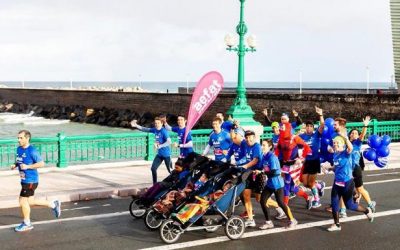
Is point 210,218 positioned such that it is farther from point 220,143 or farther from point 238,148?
point 220,143

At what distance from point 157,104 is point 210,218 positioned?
45.0 m

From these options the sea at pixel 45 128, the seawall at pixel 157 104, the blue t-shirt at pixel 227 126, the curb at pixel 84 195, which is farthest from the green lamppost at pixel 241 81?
the sea at pixel 45 128

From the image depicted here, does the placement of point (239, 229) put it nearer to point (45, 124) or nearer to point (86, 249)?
point (86, 249)

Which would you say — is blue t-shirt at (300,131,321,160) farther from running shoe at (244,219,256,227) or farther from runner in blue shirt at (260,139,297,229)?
running shoe at (244,219,256,227)

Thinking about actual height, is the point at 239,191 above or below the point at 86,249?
above

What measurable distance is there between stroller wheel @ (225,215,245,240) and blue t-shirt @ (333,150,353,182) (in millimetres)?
1667

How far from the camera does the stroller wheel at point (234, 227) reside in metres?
7.72

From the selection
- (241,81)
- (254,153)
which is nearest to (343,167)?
(254,153)

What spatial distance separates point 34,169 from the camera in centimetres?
811

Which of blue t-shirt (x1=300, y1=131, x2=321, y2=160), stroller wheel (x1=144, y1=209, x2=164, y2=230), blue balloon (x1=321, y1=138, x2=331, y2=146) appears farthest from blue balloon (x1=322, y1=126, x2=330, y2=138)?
stroller wheel (x1=144, y1=209, x2=164, y2=230)

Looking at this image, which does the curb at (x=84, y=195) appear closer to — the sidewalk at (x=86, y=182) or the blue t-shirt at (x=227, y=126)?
the sidewalk at (x=86, y=182)

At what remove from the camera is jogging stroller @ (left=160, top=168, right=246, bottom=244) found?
293 inches
